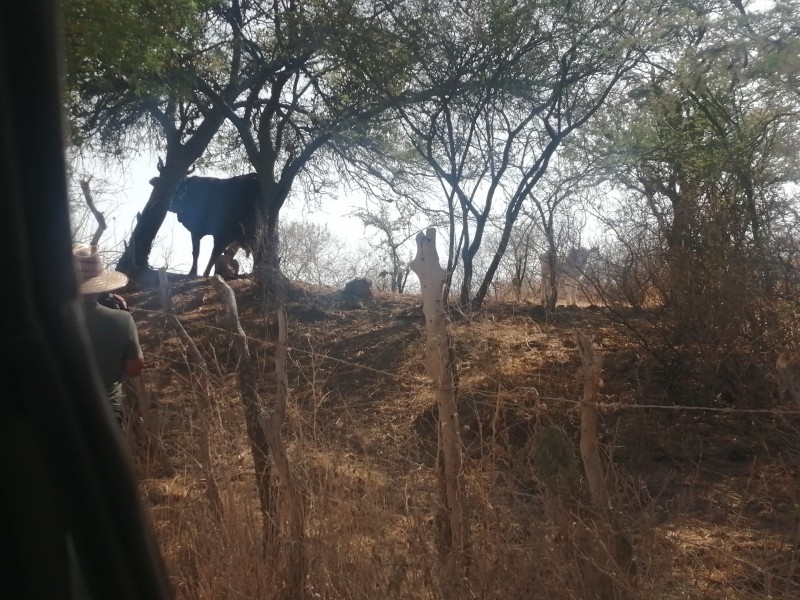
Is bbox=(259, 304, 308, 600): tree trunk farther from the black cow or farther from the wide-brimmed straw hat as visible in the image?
the black cow

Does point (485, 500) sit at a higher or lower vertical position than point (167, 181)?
lower

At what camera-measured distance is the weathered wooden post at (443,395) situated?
3.88 m

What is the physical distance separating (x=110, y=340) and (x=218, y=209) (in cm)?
892

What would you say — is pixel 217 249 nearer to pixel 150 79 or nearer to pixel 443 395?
pixel 150 79

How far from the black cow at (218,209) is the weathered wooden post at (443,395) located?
8.93 meters

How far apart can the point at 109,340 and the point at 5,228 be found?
9.13 feet

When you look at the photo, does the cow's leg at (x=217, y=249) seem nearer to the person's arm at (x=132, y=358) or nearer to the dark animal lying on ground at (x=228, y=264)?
the dark animal lying on ground at (x=228, y=264)

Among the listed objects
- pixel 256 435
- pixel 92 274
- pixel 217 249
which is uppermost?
pixel 217 249

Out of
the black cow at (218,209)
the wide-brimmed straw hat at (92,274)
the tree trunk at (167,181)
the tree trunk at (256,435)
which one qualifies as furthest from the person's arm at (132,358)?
the tree trunk at (167,181)

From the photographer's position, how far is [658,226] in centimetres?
813

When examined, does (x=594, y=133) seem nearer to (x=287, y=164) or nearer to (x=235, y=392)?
(x=287, y=164)

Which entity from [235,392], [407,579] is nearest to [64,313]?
[407,579]

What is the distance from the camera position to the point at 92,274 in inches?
181

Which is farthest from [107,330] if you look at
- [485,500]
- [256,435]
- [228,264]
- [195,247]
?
[195,247]
